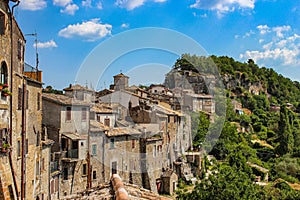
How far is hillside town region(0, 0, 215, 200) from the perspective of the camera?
40.8ft

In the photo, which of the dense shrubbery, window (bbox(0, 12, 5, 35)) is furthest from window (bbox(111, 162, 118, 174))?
window (bbox(0, 12, 5, 35))

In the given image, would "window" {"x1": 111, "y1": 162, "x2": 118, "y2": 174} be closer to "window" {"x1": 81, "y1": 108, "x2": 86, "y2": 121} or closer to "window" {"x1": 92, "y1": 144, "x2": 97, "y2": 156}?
"window" {"x1": 92, "y1": 144, "x2": 97, "y2": 156}

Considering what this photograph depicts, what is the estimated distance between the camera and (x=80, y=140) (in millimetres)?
23766

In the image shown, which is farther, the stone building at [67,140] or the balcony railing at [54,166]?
the stone building at [67,140]

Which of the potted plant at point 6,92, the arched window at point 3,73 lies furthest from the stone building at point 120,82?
the potted plant at point 6,92

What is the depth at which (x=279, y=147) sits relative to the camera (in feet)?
180

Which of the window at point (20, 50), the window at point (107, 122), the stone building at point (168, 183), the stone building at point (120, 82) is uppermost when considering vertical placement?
the stone building at point (120, 82)

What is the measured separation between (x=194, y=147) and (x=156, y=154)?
491 inches

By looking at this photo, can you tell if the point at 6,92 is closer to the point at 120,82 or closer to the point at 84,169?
the point at 84,169

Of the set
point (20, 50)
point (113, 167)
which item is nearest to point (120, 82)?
point (113, 167)

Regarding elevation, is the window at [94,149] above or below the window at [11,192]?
above

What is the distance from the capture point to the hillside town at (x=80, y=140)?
40.8ft

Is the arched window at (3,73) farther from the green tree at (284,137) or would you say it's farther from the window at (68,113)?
the green tree at (284,137)

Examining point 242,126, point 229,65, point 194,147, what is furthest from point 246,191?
point 229,65
